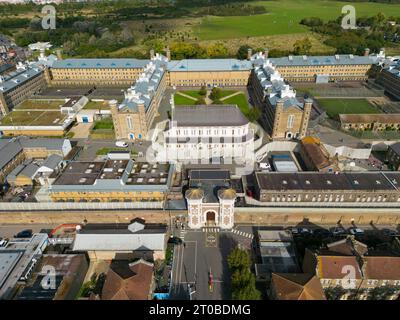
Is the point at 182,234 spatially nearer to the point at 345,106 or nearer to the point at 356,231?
the point at 356,231

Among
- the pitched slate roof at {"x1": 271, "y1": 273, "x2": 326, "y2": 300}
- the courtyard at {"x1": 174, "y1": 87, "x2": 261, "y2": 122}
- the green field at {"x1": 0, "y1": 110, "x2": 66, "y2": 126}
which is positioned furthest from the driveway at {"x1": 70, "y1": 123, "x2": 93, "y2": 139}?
the pitched slate roof at {"x1": 271, "y1": 273, "x2": 326, "y2": 300}

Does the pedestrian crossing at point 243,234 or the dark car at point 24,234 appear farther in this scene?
the dark car at point 24,234

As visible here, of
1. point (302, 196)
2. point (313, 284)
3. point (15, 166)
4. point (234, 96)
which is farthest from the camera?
point (234, 96)

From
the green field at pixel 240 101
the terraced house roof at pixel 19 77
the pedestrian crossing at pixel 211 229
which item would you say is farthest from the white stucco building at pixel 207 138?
the terraced house roof at pixel 19 77

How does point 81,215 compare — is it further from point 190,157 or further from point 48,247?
point 190,157

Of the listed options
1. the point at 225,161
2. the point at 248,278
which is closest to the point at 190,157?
the point at 225,161

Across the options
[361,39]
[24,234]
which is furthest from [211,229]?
[361,39]

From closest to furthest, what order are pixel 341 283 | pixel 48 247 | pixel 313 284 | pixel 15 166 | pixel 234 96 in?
pixel 313 284 < pixel 341 283 < pixel 48 247 < pixel 15 166 < pixel 234 96

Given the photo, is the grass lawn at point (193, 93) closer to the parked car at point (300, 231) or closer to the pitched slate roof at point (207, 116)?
the pitched slate roof at point (207, 116)
